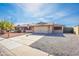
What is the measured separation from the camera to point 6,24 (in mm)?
3580

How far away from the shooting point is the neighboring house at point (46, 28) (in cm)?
351

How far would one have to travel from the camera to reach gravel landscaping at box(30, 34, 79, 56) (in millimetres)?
3367

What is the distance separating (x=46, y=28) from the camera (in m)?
3.59

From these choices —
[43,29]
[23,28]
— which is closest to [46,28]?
[43,29]

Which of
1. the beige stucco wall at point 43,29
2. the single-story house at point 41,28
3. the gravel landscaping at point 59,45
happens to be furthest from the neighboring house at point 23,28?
the gravel landscaping at point 59,45

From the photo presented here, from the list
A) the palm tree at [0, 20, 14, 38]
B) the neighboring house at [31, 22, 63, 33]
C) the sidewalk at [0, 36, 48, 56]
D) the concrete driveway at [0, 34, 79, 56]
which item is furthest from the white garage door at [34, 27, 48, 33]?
the palm tree at [0, 20, 14, 38]

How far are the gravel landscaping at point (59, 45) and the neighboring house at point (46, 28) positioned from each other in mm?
154

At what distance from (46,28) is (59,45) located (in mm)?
474

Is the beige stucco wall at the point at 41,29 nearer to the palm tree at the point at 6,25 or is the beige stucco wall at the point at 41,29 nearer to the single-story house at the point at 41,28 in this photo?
the single-story house at the point at 41,28

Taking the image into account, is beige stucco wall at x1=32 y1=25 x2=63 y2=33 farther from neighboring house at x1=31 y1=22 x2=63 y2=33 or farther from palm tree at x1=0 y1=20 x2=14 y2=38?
palm tree at x1=0 y1=20 x2=14 y2=38

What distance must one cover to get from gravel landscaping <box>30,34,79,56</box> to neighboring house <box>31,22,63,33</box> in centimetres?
15

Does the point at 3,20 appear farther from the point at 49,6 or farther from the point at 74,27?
the point at 74,27

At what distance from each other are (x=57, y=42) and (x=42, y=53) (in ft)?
1.34

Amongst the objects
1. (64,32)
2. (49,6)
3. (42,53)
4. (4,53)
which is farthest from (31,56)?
(49,6)
